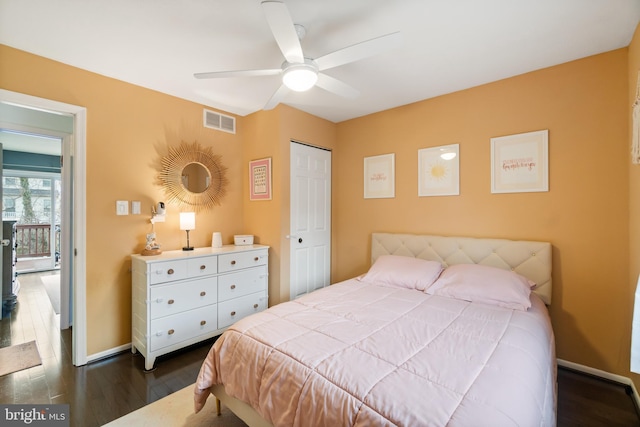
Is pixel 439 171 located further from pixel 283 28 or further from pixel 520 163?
pixel 283 28

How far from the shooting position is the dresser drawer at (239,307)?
9.29 ft

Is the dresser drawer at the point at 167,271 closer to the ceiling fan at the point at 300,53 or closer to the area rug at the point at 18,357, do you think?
the area rug at the point at 18,357

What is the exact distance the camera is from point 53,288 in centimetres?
464

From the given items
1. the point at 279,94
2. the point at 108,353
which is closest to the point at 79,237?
the point at 108,353

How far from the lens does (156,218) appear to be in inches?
111

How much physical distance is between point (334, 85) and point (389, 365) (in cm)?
186

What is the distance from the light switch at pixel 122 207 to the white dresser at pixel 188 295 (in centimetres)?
46

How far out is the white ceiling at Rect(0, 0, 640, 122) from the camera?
1.69m

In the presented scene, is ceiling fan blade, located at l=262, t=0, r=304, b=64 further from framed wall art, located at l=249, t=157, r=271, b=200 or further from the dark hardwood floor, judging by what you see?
the dark hardwood floor

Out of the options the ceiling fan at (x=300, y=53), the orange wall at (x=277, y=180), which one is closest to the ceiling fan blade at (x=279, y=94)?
the ceiling fan at (x=300, y=53)

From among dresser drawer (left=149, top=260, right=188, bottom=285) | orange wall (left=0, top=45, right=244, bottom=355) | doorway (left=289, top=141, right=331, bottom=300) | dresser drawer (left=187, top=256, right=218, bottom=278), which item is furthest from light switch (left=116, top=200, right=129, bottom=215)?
doorway (left=289, top=141, right=331, bottom=300)

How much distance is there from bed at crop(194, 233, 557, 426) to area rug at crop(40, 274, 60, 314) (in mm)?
3687

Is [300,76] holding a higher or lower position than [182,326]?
higher

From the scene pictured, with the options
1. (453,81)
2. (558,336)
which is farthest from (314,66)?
(558,336)
